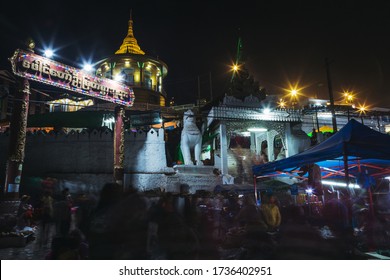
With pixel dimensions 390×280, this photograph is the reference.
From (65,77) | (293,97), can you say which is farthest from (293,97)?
(65,77)

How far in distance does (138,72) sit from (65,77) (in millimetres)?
17554

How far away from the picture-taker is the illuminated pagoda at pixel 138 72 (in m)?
30.3

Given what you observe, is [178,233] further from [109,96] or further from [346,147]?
[109,96]

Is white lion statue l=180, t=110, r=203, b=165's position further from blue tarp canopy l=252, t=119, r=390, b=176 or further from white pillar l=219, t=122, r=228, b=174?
blue tarp canopy l=252, t=119, r=390, b=176

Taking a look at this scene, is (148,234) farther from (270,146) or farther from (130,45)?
(130,45)

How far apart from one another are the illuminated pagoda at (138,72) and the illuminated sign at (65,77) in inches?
497

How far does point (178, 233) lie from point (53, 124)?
68.1ft

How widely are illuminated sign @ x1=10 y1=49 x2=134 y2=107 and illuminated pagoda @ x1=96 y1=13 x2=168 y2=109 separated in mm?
12619

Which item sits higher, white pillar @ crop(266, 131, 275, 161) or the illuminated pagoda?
the illuminated pagoda

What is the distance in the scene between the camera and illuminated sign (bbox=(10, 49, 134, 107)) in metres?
11.9

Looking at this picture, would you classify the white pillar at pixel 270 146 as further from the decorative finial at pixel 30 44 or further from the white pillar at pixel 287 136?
the decorative finial at pixel 30 44

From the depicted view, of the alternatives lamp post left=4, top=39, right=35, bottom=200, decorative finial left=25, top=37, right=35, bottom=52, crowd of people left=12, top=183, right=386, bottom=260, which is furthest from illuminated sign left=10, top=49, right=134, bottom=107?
crowd of people left=12, top=183, right=386, bottom=260

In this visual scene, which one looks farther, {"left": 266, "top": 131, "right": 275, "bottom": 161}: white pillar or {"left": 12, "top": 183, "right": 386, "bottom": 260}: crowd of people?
{"left": 266, "top": 131, "right": 275, "bottom": 161}: white pillar

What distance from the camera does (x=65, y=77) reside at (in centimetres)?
1405
